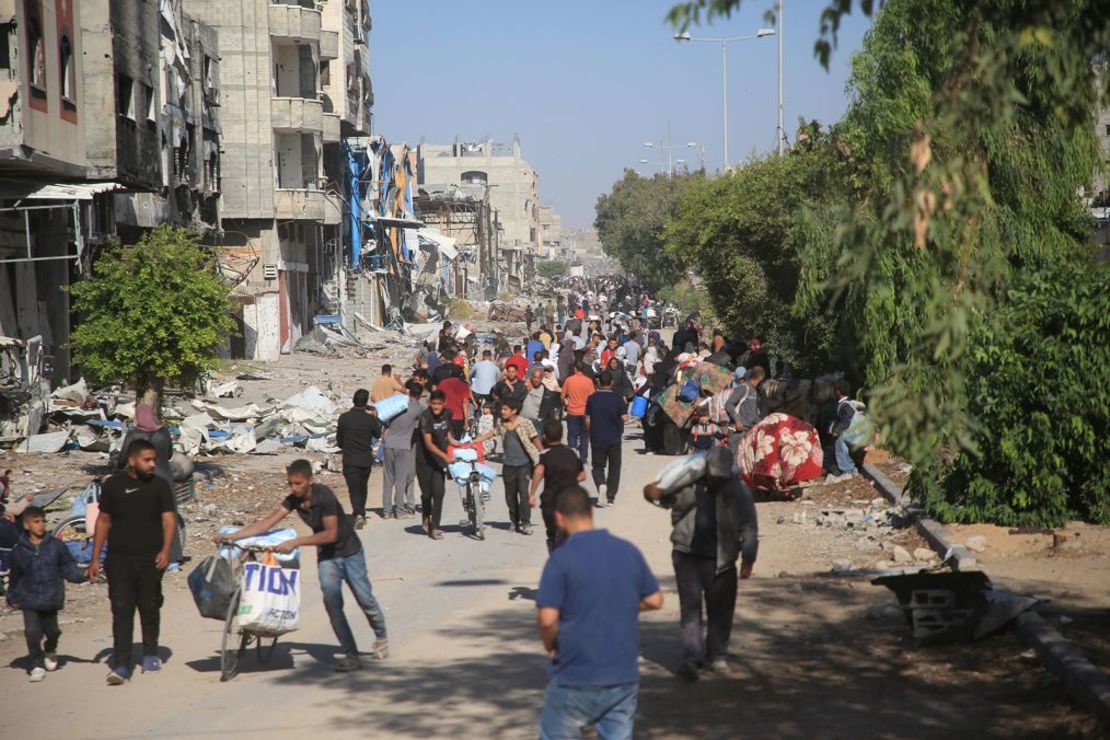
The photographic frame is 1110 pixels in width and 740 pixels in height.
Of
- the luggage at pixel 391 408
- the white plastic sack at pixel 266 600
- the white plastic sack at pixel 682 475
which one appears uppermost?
the white plastic sack at pixel 682 475

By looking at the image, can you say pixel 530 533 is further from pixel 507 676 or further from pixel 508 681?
pixel 508 681

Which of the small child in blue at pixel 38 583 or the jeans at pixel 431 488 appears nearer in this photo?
the small child in blue at pixel 38 583

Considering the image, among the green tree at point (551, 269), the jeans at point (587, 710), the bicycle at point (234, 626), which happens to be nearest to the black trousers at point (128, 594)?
the bicycle at point (234, 626)

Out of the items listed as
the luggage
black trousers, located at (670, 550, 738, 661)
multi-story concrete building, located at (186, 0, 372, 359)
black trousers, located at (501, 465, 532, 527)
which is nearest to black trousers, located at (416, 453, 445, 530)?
black trousers, located at (501, 465, 532, 527)

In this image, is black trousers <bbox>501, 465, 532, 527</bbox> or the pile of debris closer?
black trousers <bbox>501, 465, 532, 527</bbox>

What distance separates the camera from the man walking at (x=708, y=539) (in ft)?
29.5

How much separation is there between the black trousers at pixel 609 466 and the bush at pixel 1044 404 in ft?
16.0

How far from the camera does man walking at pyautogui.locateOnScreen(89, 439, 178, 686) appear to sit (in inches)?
373

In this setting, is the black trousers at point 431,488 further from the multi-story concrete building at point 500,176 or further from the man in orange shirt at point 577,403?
the multi-story concrete building at point 500,176

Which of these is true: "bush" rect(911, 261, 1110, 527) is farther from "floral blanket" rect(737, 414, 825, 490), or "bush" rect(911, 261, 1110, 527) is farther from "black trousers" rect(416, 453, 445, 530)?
"black trousers" rect(416, 453, 445, 530)

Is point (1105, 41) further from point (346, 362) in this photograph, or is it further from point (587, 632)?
point (346, 362)

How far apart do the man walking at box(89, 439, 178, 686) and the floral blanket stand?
34.5 feet

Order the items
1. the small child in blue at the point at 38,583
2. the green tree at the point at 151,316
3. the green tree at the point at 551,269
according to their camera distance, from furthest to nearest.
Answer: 1. the green tree at the point at 551,269
2. the green tree at the point at 151,316
3. the small child in blue at the point at 38,583

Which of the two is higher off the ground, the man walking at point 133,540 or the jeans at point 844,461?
the man walking at point 133,540
